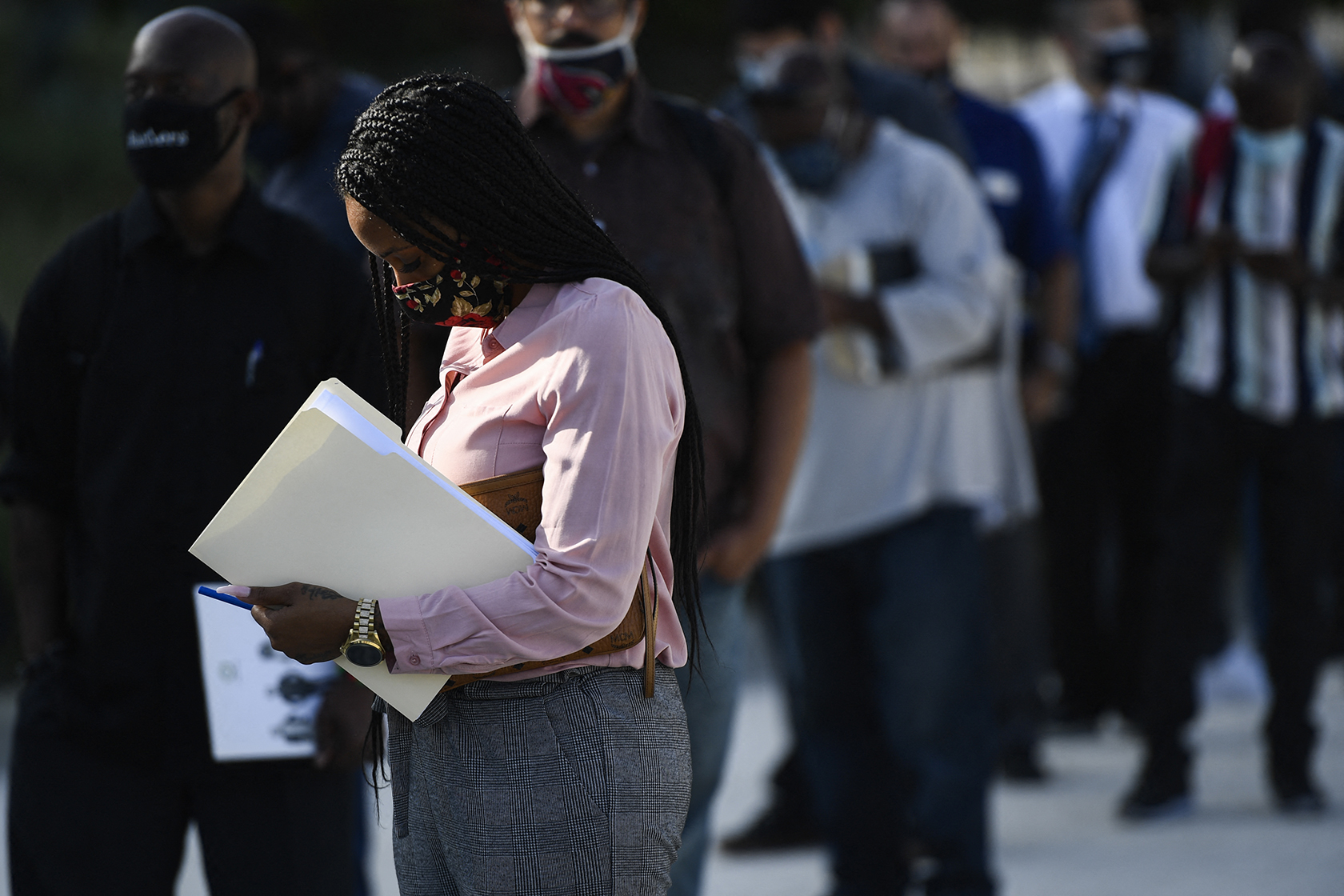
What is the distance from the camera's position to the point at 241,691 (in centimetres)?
282

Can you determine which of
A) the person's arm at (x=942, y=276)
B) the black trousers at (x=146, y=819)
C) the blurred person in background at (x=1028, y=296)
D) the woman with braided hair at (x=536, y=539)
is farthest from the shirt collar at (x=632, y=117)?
the blurred person in background at (x=1028, y=296)

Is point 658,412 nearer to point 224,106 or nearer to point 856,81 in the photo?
point 224,106

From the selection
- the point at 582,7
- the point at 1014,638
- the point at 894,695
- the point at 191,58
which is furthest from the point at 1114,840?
the point at 191,58

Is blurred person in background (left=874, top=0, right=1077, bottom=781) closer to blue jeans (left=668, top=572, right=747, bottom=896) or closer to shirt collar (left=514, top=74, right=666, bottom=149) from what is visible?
blue jeans (left=668, top=572, right=747, bottom=896)

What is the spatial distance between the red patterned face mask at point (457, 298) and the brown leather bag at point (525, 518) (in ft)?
0.71

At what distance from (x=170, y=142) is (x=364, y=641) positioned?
124 centimetres

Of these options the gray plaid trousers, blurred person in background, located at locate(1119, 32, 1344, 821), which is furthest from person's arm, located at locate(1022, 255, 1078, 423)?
the gray plaid trousers

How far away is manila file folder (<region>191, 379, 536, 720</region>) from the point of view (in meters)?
2.01

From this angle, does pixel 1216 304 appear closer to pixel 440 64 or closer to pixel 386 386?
pixel 386 386

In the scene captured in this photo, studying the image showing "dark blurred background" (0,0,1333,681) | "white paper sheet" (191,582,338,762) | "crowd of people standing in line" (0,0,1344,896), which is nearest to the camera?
"crowd of people standing in line" (0,0,1344,896)

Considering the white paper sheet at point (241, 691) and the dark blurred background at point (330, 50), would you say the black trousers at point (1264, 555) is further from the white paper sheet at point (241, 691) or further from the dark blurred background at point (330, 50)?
the dark blurred background at point (330, 50)

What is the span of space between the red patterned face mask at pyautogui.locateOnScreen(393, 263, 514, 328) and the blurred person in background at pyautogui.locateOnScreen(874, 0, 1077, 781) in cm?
334

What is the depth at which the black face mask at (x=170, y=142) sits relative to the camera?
2883mm

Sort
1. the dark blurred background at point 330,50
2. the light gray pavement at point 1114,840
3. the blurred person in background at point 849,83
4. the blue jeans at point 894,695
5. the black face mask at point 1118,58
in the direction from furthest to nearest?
1. the dark blurred background at point 330,50
2. the black face mask at point 1118,58
3. the blurred person in background at point 849,83
4. the light gray pavement at point 1114,840
5. the blue jeans at point 894,695
